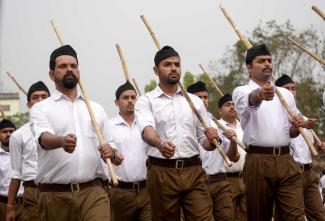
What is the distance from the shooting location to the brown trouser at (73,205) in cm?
760

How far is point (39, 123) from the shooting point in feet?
24.9

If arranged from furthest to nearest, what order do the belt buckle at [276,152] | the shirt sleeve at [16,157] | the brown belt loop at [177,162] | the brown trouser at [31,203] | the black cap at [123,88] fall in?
the black cap at [123,88]
the brown trouser at [31,203]
the shirt sleeve at [16,157]
the belt buckle at [276,152]
the brown belt loop at [177,162]

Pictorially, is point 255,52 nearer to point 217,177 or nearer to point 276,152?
point 276,152

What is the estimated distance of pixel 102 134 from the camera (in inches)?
313

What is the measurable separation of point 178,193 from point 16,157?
3.04 metres

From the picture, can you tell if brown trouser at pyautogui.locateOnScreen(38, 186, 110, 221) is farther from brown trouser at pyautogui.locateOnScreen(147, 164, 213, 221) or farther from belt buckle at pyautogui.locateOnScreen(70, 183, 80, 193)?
brown trouser at pyautogui.locateOnScreen(147, 164, 213, 221)

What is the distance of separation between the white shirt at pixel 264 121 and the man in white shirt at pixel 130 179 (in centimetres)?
207

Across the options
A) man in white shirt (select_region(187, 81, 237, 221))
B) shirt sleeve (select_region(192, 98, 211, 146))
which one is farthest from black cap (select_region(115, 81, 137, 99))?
shirt sleeve (select_region(192, 98, 211, 146))

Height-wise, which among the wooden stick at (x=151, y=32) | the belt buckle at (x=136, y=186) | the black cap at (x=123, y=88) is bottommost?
the belt buckle at (x=136, y=186)

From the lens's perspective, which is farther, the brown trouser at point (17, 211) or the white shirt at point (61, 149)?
the brown trouser at point (17, 211)

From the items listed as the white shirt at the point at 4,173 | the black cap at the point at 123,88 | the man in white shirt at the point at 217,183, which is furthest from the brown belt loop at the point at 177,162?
the white shirt at the point at 4,173

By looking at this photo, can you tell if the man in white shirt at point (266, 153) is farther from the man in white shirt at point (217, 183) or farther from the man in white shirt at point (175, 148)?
the man in white shirt at point (217, 183)

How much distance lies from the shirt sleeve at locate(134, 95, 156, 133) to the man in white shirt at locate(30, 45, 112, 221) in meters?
0.77

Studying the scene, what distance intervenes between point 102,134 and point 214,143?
1.21 metres
